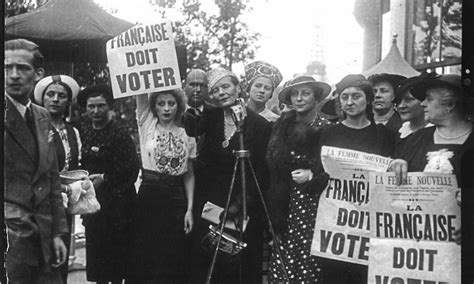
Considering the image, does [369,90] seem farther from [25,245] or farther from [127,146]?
[25,245]

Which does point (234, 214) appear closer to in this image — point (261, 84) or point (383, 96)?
point (261, 84)

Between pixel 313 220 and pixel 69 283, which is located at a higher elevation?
pixel 313 220

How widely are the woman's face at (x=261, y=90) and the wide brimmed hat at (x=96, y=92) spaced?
0.74 meters

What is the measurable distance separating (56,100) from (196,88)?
28.7 inches

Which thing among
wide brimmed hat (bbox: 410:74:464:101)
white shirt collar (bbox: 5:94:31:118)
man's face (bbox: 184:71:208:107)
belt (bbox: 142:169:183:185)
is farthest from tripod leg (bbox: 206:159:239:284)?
white shirt collar (bbox: 5:94:31:118)

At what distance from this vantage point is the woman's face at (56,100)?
3.69 m

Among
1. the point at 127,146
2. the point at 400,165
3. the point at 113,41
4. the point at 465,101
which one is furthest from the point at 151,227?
the point at 465,101

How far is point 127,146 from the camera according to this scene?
3768 millimetres

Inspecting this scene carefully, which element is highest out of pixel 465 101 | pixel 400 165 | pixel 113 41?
pixel 113 41

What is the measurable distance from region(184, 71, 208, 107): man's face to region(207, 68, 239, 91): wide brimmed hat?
26mm

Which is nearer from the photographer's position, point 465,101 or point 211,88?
point 465,101

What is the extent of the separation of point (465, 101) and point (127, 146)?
5.65 feet

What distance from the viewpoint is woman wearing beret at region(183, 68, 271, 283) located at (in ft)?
12.3

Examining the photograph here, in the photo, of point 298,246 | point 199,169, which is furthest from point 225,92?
point 298,246
